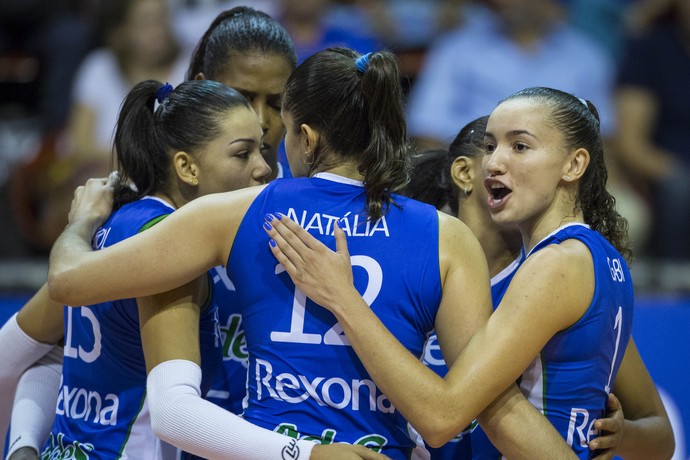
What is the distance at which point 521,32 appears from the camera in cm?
678

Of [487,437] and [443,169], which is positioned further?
[443,169]

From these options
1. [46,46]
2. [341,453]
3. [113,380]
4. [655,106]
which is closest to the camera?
[341,453]

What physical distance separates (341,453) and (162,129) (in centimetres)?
116

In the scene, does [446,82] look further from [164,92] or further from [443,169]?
[164,92]

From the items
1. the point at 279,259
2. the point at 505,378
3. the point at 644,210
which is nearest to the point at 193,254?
the point at 279,259

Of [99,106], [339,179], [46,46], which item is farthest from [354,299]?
[46,46]

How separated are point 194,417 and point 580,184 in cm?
127

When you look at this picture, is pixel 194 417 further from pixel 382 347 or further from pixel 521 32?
pixel 521 32

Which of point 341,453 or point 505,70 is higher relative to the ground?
point 505,70

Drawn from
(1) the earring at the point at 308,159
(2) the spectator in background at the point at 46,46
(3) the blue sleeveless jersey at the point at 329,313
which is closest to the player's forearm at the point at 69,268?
(3) the blue sleeveless jersey at the point at 329,313

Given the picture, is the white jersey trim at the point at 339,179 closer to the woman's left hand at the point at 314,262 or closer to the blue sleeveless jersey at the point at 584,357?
the woman's left hand at the point at 314,262

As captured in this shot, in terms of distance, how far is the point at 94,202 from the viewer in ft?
9.96

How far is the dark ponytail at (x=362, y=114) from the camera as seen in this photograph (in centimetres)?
264

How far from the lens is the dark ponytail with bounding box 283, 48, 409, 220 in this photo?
264cm
